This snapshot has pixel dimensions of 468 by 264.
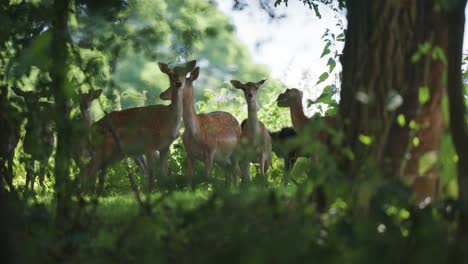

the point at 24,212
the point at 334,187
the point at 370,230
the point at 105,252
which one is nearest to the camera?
the point at 370,230

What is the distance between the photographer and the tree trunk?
4473 mm

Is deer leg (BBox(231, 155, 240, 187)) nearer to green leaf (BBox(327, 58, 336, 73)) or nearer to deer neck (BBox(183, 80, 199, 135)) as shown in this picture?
deer neck (BBox(183, 80, 199, 135))

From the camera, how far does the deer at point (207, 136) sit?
12.5 meters

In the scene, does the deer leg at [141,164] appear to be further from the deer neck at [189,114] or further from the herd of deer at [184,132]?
the deer neck at [189,114]

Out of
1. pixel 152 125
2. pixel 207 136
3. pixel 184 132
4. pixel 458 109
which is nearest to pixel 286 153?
pixel 207 136

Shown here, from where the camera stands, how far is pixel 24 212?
536 cm

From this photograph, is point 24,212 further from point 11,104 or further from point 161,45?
point 161,45

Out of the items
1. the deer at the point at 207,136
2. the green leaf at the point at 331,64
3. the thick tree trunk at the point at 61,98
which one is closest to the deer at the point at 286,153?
the deer at the point at 207,136

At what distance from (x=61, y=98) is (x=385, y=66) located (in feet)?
6.28

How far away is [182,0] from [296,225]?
8.86 ft

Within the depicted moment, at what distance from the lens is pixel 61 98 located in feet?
17.7

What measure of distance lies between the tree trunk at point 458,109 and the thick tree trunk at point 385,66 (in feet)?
1.05

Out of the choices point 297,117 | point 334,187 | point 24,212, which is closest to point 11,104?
point 24,212

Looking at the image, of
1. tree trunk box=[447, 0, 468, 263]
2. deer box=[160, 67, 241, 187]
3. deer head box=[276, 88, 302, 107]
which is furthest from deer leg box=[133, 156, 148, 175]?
tree trunk box=[447, 0, 468, 263]
